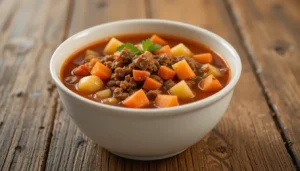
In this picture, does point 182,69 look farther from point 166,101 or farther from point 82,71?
point 82,71

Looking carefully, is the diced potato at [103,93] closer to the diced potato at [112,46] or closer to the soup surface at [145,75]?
the soup surface at [145,75]

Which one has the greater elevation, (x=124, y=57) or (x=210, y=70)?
(x=124, y=57)

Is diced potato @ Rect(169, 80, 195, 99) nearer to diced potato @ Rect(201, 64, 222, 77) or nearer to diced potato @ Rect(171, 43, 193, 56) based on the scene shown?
diced potato @ Rect(201, 64, 222, 77)

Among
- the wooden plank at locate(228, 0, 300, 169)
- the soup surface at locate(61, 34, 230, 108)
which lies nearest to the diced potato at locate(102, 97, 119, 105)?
the soup surface at locate(61, 34, 230, 108)

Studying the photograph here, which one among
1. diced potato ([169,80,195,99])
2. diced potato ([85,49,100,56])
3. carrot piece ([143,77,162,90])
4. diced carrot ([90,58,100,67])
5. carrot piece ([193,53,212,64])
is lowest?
diced potato ([85,49,100,56])

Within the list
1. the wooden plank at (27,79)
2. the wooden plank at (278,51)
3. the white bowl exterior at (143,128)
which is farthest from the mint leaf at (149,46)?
the wooden plank at (278,51)

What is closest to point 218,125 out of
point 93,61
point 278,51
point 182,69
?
point 182,69
